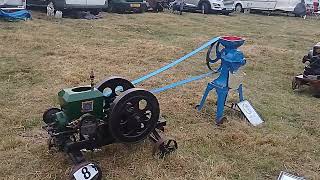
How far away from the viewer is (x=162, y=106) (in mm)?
5102

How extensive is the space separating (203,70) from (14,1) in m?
6.63

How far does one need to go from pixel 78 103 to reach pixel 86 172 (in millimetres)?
590

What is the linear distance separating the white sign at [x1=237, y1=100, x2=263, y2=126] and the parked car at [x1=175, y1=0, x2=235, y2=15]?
13.7 m

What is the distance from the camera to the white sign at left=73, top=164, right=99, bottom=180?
3109 millimetres

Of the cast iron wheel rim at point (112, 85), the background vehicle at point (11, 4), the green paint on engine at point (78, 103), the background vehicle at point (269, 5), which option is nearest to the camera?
the green paint on engine at point (78, 103)

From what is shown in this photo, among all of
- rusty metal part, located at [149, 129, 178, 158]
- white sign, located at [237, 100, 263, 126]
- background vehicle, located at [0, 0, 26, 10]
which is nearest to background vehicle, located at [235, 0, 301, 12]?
background vehicle, located at [0, 0, 26, 10]

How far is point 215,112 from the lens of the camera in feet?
16.5

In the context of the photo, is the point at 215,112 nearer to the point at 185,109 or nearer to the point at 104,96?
the point at 185,109

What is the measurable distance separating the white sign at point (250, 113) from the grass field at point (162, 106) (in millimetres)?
107

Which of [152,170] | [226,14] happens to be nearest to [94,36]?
[152,170]

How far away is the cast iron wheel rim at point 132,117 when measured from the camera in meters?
3.37

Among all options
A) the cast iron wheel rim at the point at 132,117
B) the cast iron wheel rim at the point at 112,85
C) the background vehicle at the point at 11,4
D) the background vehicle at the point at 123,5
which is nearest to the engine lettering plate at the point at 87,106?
the cast iron wheel rim at the point at 132,117

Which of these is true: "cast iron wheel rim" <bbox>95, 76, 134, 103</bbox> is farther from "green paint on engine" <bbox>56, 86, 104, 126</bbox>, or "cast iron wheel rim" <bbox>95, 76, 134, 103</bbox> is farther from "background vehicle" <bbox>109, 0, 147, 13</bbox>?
"background vehicle" <bbox>109, 0, 147, 13</bbox>

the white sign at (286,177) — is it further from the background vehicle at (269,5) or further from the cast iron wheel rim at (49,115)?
the background vehicle at (269,5)
